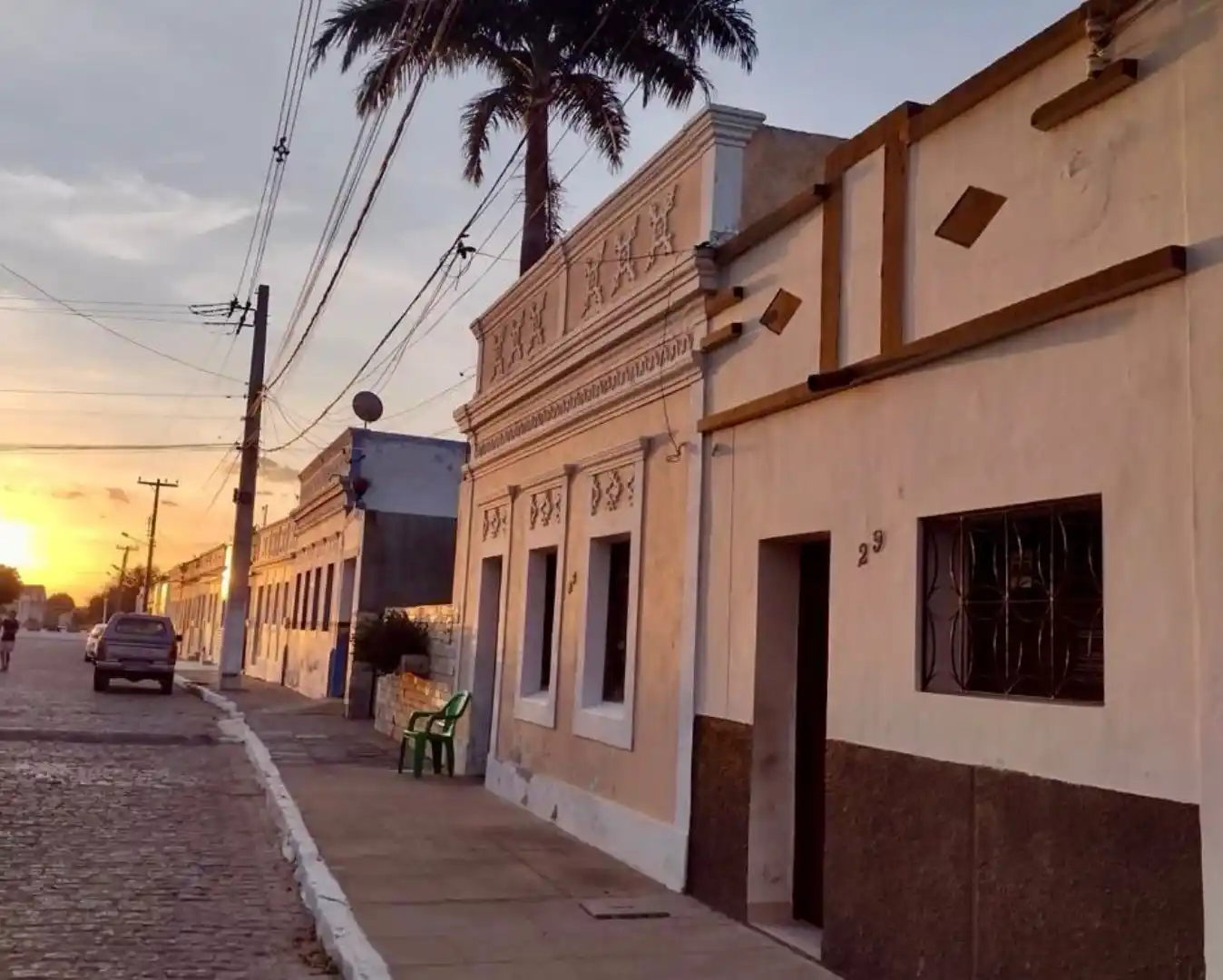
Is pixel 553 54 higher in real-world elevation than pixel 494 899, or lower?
higher

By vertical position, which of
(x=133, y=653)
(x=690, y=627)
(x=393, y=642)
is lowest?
(x=133, y=653)

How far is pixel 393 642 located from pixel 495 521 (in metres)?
4.68

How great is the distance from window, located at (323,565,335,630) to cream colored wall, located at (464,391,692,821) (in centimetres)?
1633

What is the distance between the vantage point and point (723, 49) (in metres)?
18.6

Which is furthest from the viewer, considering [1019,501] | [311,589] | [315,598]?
[311,589]

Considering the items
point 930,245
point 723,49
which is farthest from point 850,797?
point 723,49

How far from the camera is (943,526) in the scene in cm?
596

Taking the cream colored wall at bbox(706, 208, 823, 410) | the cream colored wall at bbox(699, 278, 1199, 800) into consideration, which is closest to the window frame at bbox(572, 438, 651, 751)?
the cream colored wall at bbox(706, 208, 823, 410)

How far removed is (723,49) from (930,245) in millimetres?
13531

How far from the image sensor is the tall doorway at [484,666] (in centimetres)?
1425

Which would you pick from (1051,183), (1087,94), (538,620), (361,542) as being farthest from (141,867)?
(361,542)

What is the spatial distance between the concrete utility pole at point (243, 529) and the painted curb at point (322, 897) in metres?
14.2

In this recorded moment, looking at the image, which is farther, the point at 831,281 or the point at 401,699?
the point at 401,699

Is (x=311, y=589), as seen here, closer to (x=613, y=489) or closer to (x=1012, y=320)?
(x=613, y=489)
